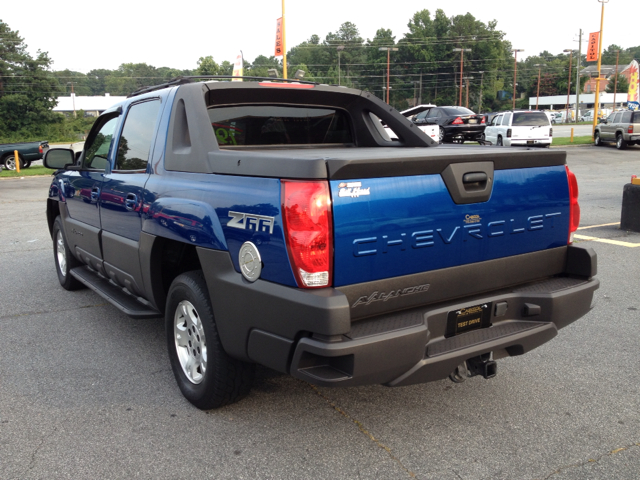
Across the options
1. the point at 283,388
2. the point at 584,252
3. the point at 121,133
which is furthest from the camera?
the point at 121,133

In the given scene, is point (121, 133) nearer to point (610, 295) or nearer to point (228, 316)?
point (228, 316)

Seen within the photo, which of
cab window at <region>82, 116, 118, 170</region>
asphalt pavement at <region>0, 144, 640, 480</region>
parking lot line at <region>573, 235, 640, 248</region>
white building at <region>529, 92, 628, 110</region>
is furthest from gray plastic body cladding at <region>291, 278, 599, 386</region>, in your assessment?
white building at <region>529, 92, 628, 110</region>

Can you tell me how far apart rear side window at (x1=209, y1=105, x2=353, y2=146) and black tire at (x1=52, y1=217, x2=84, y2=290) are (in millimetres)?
2643

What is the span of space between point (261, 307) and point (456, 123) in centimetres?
2378

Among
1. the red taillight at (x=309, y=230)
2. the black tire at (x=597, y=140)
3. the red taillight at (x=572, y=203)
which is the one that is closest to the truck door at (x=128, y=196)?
the red taillight at (x=309, y=230)

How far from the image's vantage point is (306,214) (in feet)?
8.32

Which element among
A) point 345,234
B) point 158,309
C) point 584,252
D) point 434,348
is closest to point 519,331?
point 434,348

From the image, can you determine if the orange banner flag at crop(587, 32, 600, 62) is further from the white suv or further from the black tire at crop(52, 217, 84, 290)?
the black tire at crop(52, 217, 84, 290)

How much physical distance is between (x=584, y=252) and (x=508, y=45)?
5005 inches

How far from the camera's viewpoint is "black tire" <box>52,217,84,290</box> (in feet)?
19.0

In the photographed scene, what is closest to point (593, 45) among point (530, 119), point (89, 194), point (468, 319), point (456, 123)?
point (530, 119)

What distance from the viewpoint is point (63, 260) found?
6102 mm

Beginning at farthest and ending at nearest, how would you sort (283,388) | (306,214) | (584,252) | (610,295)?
1. (610,295)
2. (283,388)
3. (584,252)
4. (306,214)

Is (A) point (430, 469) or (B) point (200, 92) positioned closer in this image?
(A) point (430, 469)
